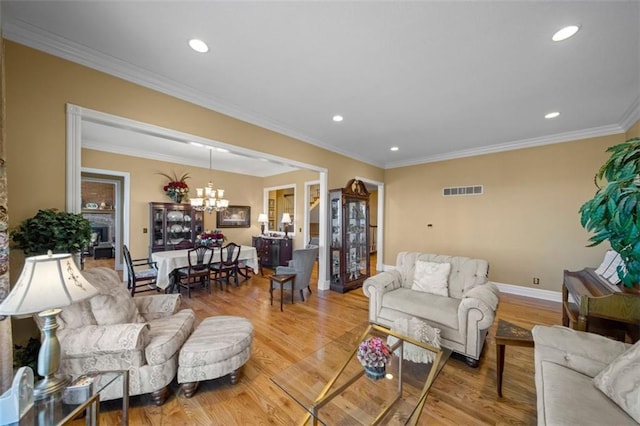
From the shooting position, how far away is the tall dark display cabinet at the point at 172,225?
547 centimetres

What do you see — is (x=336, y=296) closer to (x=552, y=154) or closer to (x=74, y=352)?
(x=74, y=352)

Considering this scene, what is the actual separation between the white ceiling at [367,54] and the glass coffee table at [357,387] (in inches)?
97.7

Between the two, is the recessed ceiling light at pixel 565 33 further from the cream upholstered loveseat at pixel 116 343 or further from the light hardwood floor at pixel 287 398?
the cream upholstered loveseat at pixel 116 343

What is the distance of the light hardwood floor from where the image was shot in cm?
173

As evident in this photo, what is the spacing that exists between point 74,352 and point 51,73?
233 centimetres

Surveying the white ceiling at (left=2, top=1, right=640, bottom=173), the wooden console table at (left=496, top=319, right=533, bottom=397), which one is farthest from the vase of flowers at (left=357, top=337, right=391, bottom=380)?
the white ceiling at (left=2, top=1, right=640, bottom=173)

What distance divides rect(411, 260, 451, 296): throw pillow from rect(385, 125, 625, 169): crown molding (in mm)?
3228

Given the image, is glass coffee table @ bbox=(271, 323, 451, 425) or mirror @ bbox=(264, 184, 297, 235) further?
mirror @ bbox=(264, 184, 297, 235)

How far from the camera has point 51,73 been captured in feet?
6.78

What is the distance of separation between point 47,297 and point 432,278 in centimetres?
332

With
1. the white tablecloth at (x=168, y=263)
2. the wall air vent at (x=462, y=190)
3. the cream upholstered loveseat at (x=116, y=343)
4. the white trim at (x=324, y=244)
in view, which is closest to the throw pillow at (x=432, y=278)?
the white trim at (x=324, y=244)

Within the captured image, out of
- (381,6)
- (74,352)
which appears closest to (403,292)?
(381,6)

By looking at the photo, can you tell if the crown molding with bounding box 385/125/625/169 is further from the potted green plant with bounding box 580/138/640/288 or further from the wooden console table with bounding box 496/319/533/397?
the wooden console table with bounding box 496/319/533/397

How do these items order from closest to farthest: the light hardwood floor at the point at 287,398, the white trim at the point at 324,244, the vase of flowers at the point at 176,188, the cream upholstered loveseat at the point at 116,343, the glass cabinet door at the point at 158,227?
the cream upholstered loveseat at the point at 116,343, the light hardwood floor at the point at 287,398, the white trim at the point at 324,244, the glass cabinet door at the point at 158,227, the vase of flowers at the point at 176,188
